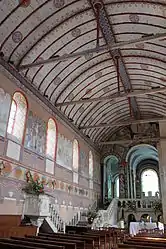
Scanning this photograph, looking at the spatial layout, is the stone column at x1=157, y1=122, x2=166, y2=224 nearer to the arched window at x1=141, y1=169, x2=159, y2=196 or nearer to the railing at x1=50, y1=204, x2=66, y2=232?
the arched window at x1=141, y1=169, x2=159, y2=196

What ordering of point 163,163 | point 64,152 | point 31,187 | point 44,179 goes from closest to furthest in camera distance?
point 31,187, point 44,179, point 64,152, point 163,163

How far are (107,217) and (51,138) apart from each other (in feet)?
31.4

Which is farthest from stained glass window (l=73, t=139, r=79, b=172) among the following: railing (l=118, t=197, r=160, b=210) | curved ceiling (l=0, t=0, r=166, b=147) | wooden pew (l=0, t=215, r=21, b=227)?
wooden pew (l=0, t=215, r=21, b=227)

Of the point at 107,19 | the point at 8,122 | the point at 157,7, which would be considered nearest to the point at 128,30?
the point at 107,19

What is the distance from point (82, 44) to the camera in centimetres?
1279

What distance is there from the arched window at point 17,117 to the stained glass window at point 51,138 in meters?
2.85

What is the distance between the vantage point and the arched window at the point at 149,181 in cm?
2957

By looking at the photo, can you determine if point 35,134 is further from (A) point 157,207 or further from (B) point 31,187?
(A) point 157,207

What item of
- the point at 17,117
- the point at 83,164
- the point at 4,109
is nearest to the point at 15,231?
the point at 4,109

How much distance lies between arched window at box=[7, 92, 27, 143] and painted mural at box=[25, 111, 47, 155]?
439 millimetres

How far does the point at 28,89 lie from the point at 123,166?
16.0m

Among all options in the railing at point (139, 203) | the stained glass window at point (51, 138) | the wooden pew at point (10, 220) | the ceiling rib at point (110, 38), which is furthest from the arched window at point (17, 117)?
the railing at point (139, 203)

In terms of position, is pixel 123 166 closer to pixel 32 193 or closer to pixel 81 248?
pixel 32 193

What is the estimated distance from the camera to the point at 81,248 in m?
5.71
